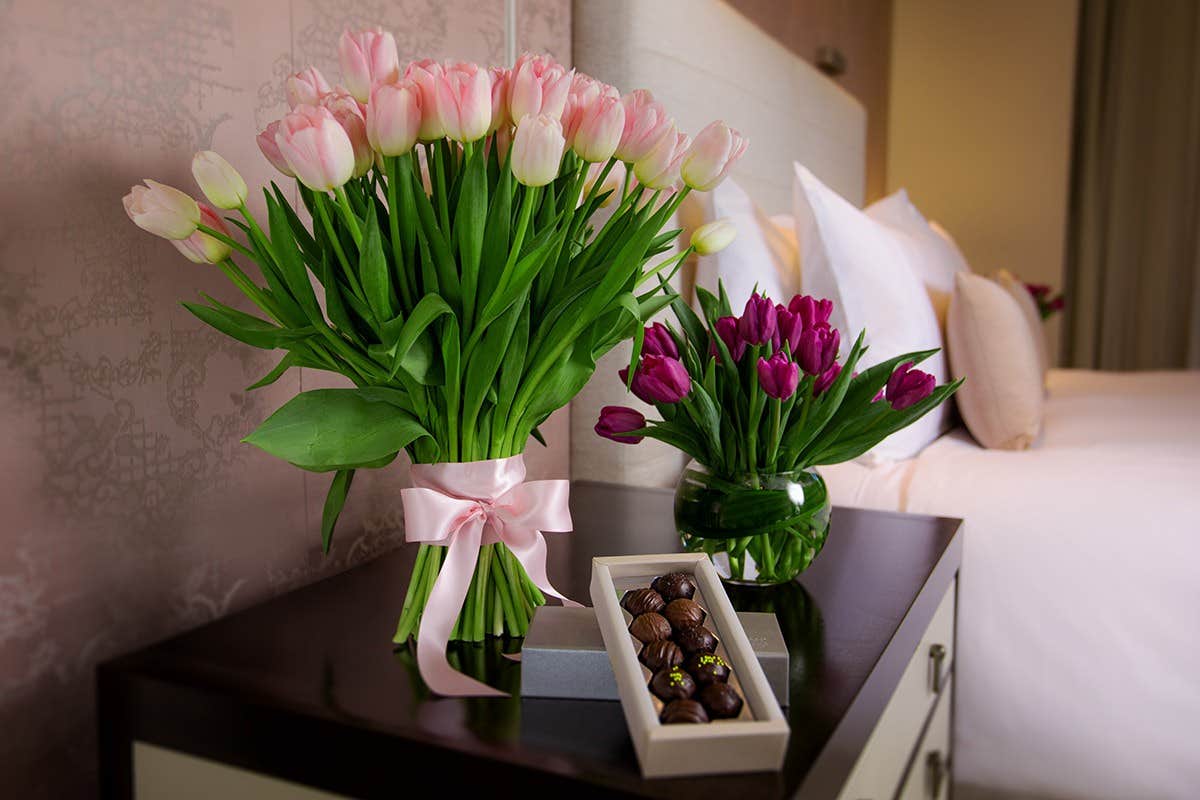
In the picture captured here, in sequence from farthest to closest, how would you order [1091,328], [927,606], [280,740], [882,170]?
[1091,328] → [882,170] → [927,606] → [280,740]

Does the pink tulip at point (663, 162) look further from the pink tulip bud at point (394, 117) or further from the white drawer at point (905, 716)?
the white drawer at point (905, 716)

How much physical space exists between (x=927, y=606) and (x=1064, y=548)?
40 cm

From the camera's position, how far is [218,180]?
2.11 ft

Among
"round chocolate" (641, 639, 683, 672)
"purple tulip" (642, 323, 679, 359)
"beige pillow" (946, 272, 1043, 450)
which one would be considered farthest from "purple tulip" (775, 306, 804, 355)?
"beige pillow" (946, 272, 1043, 450)

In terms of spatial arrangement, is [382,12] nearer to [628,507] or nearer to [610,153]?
[610,153]

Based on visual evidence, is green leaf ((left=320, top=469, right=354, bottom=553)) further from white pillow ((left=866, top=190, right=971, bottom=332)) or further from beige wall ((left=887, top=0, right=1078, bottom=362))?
beige wall ((left=887, top=0, right=1078, bottom=362))

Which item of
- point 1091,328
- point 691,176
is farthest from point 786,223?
point 1091,328

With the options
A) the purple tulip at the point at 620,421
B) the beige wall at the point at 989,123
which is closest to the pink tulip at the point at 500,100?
the purple tulip at the point at 620,421

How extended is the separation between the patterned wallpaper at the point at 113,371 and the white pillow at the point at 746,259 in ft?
2.35

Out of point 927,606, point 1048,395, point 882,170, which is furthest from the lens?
point 882,170

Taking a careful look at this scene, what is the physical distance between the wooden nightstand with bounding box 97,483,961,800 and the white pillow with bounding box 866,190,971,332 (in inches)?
42.8

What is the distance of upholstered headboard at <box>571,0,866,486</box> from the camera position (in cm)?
144

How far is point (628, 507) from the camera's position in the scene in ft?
4.15

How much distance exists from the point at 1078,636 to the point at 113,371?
1141 mm
